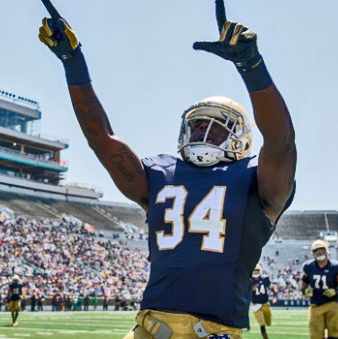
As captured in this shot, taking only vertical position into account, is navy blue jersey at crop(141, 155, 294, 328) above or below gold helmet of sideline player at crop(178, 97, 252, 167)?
below

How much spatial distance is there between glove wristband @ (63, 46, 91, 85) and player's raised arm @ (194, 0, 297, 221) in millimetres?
831

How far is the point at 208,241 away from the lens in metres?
3.08

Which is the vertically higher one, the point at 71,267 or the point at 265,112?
the point at 71,267

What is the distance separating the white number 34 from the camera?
10.1 feet

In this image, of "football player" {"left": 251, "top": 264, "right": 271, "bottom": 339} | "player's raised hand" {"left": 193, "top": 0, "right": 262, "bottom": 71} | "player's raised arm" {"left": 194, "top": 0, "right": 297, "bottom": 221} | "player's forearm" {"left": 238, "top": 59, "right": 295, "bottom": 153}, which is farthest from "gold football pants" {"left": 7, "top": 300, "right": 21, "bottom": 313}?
"player's raised hand" {"left": 193, "top": 0, "right": 262, "bottom": 71}

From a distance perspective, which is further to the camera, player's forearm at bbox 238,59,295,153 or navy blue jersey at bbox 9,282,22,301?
navy blue jersey at bbox 9,282,22,301

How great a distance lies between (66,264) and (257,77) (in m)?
34.8

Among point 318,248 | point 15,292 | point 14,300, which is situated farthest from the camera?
point 15,292

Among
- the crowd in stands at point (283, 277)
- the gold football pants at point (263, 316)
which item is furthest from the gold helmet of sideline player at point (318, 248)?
the crowd in stands at point (283, 277)

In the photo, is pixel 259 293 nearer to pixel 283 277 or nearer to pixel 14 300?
pixel 14 300

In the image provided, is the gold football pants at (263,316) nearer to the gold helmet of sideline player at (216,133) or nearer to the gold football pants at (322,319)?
the gold football pants at (322,319)

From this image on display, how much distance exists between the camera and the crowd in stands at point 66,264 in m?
32.2

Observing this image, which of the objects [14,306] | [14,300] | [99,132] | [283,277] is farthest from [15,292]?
[283,277]

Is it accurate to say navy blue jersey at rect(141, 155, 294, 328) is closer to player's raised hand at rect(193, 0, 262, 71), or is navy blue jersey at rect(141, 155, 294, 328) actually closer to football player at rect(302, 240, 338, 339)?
player's raised hand at rect(193, 0, 262, 71)
